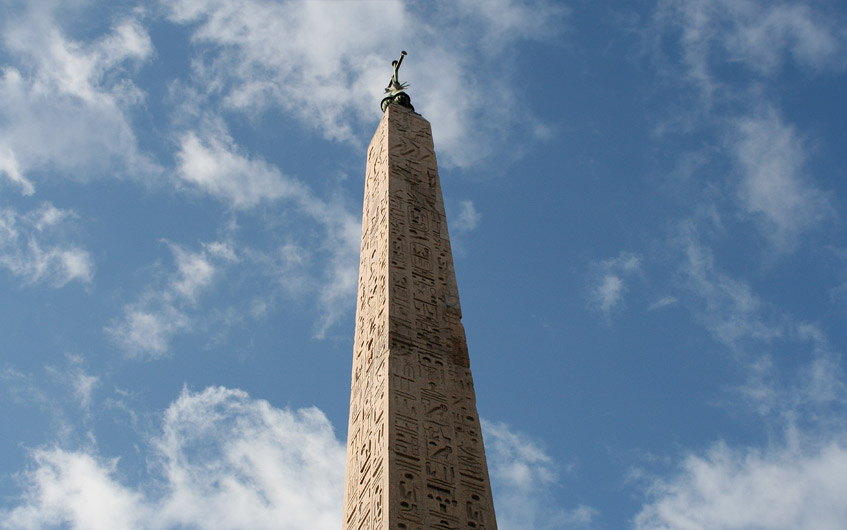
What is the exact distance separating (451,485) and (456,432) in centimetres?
51

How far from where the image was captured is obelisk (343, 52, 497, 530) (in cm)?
599

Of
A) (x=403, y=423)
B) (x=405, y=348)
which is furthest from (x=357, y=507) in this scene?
(x=405, y=348)

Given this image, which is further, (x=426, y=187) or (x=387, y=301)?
(x=426, y=187)

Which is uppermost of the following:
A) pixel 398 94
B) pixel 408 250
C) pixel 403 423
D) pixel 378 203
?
pixel 398 94

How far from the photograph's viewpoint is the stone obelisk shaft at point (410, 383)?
19.6 ft

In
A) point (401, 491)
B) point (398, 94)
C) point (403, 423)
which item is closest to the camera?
point (401, 491)

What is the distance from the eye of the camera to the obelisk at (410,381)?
19.7ft

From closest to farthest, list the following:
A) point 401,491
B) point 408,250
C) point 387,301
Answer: point 401,491 → point 387,301 → point 408,250

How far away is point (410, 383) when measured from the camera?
6.76m

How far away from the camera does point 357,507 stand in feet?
21.0

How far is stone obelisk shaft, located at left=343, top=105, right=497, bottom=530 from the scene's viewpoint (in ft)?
19.6

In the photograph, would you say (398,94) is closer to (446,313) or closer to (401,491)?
(446,313)

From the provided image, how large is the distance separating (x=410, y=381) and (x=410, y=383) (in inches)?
0.8

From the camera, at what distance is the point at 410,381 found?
6773 mm
